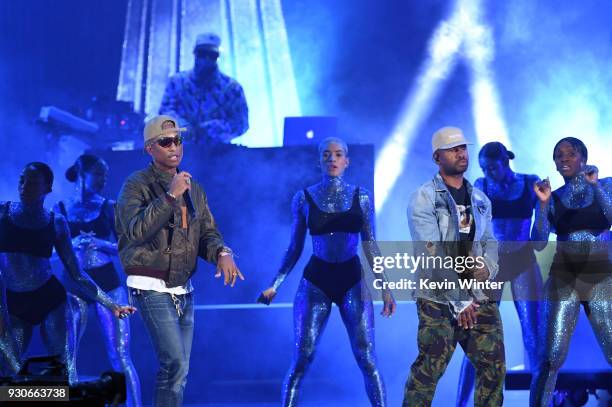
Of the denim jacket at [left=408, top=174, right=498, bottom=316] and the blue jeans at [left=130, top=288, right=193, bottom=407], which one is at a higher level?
the denim jacket at [left=408, top=174, right=498, bottom=316]

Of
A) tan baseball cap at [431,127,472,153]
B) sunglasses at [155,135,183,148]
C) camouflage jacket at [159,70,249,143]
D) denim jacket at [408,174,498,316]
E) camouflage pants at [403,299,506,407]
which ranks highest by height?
camouflage jacket at [159,70,249,143]

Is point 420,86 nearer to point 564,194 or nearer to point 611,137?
point 611,137

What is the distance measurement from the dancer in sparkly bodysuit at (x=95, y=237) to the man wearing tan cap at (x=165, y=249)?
2069mm

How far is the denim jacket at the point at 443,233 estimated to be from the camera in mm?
4785

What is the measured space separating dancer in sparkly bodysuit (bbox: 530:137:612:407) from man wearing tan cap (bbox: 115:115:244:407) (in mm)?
2298

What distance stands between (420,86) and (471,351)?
6214 mm

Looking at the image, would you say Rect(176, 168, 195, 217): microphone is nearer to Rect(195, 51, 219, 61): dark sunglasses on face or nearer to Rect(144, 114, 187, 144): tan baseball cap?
Rect(144, 114, 187, 144): tan baseball cap

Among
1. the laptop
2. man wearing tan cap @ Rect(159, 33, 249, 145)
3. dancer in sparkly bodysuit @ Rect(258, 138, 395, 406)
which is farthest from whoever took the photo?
man wearing tan cap @ Rect(159, 33, 249, 145)

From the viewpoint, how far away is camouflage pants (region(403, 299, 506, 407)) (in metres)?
4.75

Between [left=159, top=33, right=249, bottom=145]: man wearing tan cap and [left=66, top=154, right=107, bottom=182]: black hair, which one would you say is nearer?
[left=66, top=154, right=107, bottom=182]: black hair

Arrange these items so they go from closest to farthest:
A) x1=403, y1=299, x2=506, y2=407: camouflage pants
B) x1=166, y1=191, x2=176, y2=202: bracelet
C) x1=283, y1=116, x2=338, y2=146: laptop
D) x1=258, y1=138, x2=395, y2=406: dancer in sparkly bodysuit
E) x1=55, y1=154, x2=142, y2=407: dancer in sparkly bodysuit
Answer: x1=166, y1=191, x2=176, y2=202: bracelet, x1=403, y1=299, x2=506, y2=407: camouflage pants, x1=258, y1=138, x2=395, y2=406: dancer in sparkly bodysuit, x1=55, y1=154, x2=142, y2=407: dancer in sparkly bodysuit, x1=283, y1=116, x2=338, y2=146: laptop

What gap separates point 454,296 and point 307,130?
11.2 ft

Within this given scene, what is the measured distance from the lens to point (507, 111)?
10477 millimetres

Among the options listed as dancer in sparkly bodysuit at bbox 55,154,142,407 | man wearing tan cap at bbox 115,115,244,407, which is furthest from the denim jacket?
dancer in sparkly bodysuit at bbox 55,154,142,407
